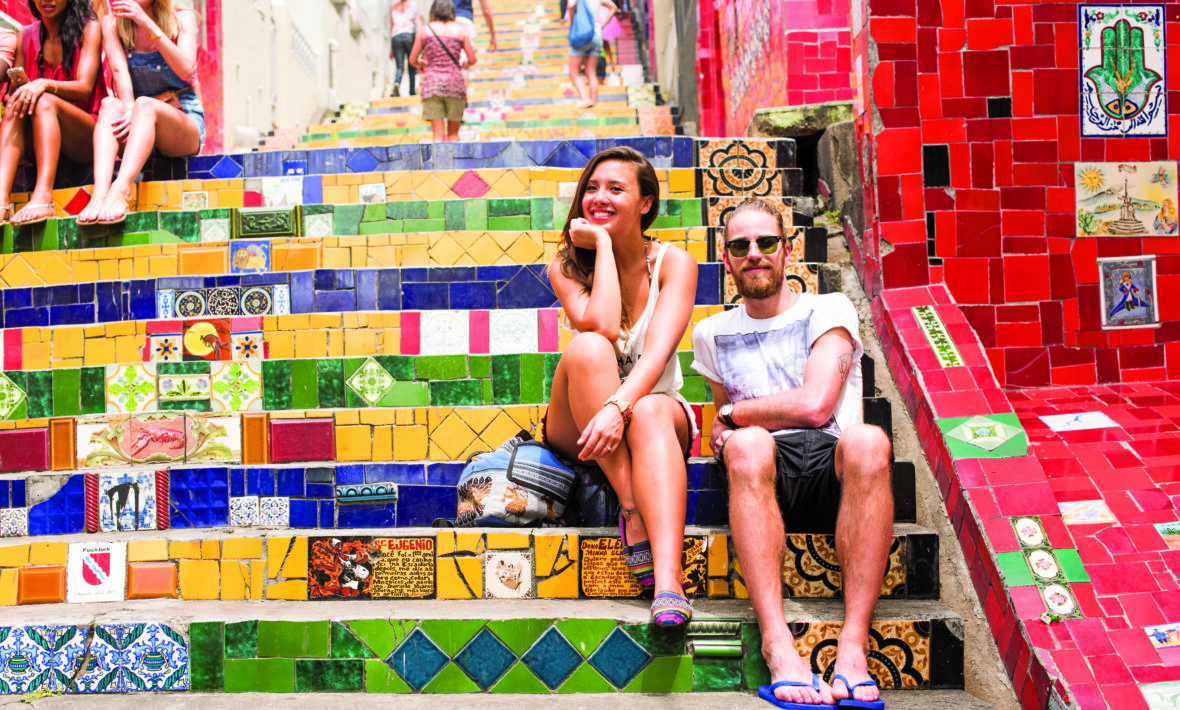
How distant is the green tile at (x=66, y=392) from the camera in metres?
3.04

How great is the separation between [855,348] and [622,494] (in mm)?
770

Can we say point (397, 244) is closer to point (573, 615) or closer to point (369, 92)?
point (573, 615)

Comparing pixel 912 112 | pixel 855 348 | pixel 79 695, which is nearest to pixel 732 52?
pixel 912 112

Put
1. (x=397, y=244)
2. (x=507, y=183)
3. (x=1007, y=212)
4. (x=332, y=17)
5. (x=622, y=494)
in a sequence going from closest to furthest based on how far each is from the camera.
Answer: (x=622, y=494), (x=1007, y=212), (x=397, y=244), (x=507, y=183), (x=332, y=17)

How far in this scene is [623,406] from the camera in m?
2.25

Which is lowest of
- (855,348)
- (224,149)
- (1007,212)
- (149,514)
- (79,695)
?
(79,695)

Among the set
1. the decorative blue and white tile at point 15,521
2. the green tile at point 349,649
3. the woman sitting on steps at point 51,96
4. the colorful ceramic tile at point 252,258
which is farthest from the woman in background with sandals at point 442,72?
the green tile at point 349,649

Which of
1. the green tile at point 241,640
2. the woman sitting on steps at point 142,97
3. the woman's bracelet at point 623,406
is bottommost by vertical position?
the green tile at point 241,640

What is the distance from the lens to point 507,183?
13.0ft

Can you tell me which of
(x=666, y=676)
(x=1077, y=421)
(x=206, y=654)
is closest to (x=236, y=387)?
(x=206, y=654)

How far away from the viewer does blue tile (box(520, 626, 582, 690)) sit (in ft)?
6.89

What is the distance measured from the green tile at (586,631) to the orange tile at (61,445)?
1.88 metres

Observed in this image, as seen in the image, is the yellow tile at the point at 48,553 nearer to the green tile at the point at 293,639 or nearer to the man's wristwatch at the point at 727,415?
the green tile at the point at 293,639

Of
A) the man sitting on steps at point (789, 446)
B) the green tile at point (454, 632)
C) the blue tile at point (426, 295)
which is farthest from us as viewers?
the blue tile at point (426, 295)
